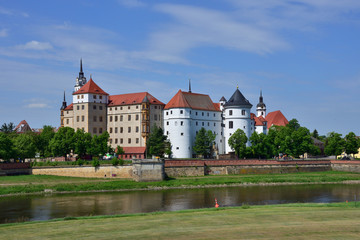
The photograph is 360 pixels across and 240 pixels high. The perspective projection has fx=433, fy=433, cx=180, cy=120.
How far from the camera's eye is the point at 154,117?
101312 millimetres

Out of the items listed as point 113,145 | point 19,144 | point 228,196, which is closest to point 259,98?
point 113,145

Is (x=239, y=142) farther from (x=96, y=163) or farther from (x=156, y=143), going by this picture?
(x=96, y=163)

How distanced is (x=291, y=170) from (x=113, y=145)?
41595mm

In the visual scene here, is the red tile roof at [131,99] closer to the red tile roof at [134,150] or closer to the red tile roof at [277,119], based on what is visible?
the red tile roof at [134,150]

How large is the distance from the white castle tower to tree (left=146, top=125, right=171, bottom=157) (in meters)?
17.1

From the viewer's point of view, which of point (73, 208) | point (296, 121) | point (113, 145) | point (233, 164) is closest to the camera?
point (73, 208)

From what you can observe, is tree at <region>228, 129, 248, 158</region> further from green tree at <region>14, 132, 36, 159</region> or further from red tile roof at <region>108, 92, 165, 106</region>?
green tree at <region>14, 132, 36, 159</region>

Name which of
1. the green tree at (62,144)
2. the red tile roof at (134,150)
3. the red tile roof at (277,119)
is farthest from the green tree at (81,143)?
the red tile roof at (277,119)

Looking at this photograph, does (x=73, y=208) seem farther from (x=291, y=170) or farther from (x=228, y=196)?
(x=291, y=170)

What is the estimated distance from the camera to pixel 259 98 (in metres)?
156

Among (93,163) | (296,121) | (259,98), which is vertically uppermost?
(259,98)

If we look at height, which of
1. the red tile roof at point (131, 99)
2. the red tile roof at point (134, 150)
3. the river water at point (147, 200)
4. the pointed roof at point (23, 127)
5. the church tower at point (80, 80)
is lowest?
the river water at point (147, 200)

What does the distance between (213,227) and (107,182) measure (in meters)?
42.4

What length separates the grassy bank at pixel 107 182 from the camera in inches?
2394
